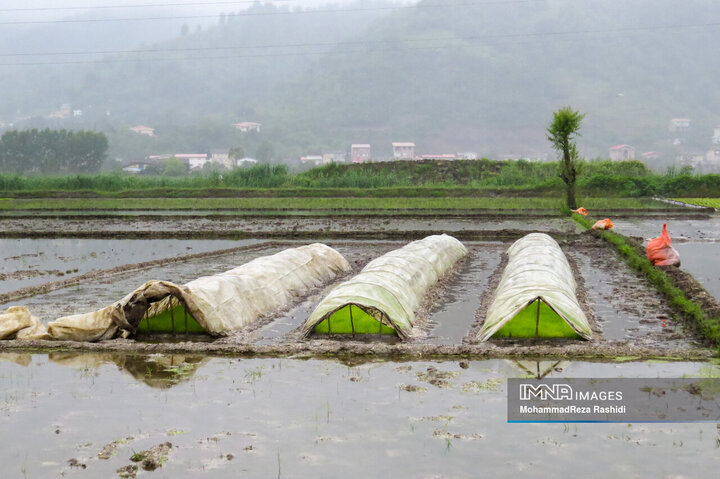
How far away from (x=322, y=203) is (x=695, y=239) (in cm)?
1202

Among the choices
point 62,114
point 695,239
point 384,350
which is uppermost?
point 62,114

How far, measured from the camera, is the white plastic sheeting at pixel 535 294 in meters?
7.39

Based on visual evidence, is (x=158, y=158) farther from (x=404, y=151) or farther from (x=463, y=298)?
(x=463, y=298)

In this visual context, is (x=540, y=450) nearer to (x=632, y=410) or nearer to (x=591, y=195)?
(x=632, y=410)

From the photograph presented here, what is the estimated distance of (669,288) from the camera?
965cm

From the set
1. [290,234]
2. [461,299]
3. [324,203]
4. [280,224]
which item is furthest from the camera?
[324,203]

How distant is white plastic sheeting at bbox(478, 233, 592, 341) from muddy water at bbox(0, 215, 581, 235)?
753 cm

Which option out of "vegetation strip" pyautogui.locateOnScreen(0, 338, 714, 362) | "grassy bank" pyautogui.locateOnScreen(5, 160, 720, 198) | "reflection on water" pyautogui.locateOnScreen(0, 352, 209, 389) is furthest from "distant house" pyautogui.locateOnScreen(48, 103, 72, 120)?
"reflection on water" pyautogui.locateOnScreen(0, 352, 209, 389)

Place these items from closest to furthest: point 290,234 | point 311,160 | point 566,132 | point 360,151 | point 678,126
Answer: point 290,234 < point 566,132 < point 311,160 < point 360,151 < point 678,126

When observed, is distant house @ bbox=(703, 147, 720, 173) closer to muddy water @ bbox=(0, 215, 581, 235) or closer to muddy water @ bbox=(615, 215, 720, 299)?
muddy water @ bbox=(615, 215, 720, 299)

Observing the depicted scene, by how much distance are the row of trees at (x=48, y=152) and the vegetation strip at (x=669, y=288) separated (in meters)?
64.8

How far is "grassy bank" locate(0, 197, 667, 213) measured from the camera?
2291 centimetres

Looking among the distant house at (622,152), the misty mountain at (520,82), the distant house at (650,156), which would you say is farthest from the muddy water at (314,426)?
the misty mountain at (520,82)

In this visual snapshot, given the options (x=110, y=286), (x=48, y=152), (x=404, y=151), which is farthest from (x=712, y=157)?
(x=110, y=286)
